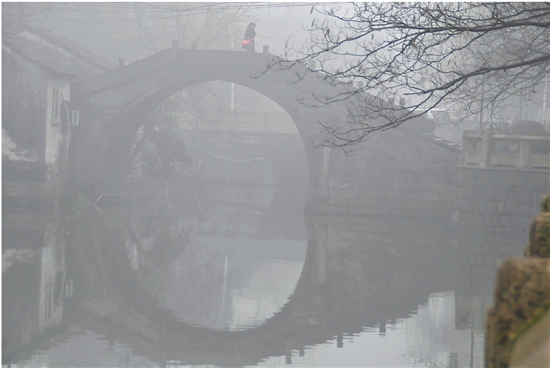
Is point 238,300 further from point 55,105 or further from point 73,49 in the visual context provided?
point 73,49

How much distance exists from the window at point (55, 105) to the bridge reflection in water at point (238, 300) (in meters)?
4.96

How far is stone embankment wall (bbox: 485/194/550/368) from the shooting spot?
5.21 feet

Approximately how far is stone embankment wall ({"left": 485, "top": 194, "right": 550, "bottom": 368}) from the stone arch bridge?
65.6 ft

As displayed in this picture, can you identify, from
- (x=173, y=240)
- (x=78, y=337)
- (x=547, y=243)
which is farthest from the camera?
(x=173, y=240)

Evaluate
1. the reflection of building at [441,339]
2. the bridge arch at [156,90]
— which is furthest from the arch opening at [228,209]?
the bridge arch at [156,90]

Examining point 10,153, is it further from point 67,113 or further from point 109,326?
point 109,326

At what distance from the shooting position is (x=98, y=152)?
22.7 m

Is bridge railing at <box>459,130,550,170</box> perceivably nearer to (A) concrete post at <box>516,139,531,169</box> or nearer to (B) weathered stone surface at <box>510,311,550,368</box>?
(A) concrete post at <box>516,139,531,169</box>

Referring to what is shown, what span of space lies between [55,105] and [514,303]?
804 inches

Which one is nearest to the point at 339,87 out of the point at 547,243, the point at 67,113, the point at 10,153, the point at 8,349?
the point at 67,113

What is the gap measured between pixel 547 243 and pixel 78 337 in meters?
6.30

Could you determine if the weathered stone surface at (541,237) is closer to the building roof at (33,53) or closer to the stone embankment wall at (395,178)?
the building roof at (33,53)

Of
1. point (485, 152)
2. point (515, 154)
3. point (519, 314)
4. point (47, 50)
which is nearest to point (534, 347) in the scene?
point (519, 314)

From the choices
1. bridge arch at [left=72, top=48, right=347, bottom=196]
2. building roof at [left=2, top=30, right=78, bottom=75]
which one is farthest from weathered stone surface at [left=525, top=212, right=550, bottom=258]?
bridge arch at [left=72, top=48, right=347, bottom=196]
